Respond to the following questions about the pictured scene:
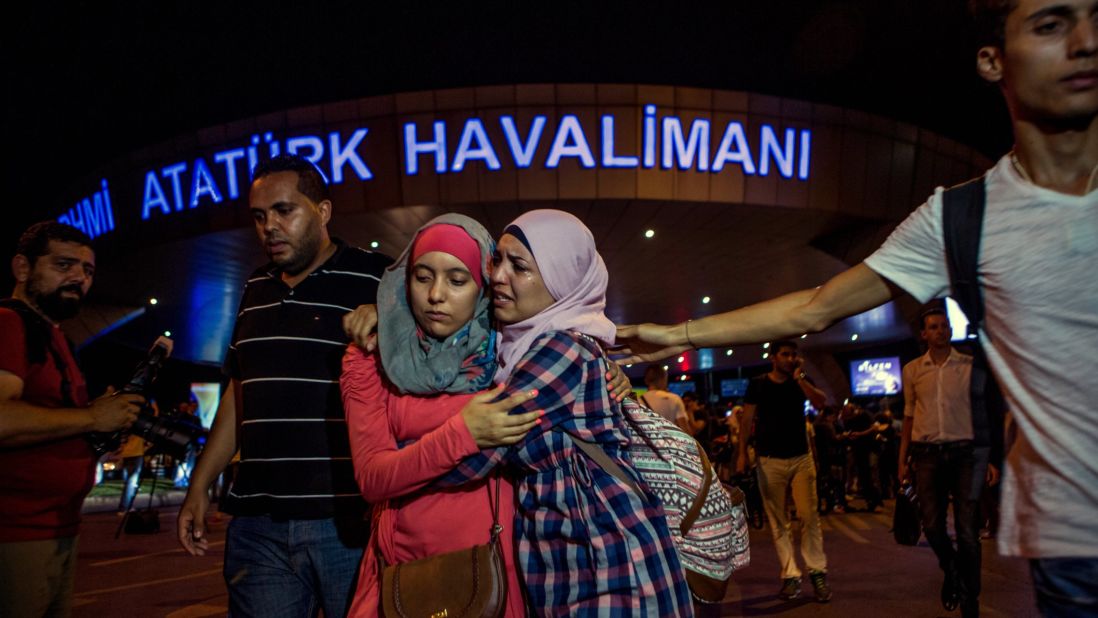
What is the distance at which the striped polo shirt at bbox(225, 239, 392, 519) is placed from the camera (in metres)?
2.75

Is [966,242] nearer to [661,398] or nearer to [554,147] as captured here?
[661,398]

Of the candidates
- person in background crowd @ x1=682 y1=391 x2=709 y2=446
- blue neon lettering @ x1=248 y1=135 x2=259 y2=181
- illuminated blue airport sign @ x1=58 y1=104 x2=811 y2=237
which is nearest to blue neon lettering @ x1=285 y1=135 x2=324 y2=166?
illuminated blue airport sign @ x1=58 y1=104 x2=811 y2=237

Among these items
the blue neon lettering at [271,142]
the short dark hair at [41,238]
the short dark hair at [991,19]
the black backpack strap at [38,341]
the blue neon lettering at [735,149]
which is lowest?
the black backpack strap at [38,341]

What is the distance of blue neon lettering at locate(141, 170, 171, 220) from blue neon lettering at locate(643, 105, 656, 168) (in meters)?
11.8

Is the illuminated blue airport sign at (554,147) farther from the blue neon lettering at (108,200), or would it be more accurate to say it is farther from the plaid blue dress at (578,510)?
the plaid blue dress at (578,510)

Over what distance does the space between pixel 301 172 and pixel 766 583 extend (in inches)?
239

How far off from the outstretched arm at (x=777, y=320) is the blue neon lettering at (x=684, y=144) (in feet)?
46.3

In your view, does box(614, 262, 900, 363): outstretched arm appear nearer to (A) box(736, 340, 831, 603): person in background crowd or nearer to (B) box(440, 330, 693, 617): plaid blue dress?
(B) box(440, 330, 693, 617): plaid blue dress

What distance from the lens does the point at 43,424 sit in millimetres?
2906

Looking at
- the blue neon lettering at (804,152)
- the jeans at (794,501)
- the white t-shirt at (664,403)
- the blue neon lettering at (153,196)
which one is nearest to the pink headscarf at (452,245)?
the jeans at (794,501)

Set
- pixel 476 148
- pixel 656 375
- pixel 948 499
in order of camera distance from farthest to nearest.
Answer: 1. pixel 476 148
2. pixel 656 375
3. pixel 948 499

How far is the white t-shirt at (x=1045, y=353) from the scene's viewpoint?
156 centimetres

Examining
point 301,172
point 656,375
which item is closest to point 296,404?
point 301,172

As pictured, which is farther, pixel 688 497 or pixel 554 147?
pixel 554 147
